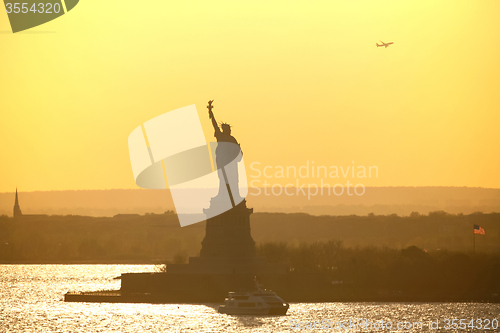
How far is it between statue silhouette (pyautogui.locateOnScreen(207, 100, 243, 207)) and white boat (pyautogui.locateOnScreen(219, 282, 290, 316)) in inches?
413

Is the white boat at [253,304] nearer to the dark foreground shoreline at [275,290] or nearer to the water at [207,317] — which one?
the water at [207,317]

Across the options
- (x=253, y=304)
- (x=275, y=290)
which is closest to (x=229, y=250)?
(x=275, y=290)

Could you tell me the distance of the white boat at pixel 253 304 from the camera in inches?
2687

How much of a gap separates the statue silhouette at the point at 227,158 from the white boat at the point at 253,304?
10.5m

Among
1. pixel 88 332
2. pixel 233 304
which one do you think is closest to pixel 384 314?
pixel 233 304

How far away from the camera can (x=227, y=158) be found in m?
77.4

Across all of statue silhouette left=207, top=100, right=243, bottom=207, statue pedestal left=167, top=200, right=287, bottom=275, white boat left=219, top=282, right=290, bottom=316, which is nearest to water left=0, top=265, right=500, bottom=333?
white boat left=219, top=282, right=290, bottom=316

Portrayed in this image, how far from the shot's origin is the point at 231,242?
7600 cm

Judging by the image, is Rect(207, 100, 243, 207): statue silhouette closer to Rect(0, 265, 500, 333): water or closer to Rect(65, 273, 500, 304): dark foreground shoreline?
Rect(65, 273, 500, 304): dark foreground shoreline

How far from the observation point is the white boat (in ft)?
224

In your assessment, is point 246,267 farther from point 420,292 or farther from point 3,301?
point 3,301

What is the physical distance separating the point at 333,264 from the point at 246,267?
29.4m

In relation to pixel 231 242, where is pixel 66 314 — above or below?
below

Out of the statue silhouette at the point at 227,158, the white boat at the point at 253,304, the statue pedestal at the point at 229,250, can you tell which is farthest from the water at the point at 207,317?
the statue silhouette at the point at 227,158
